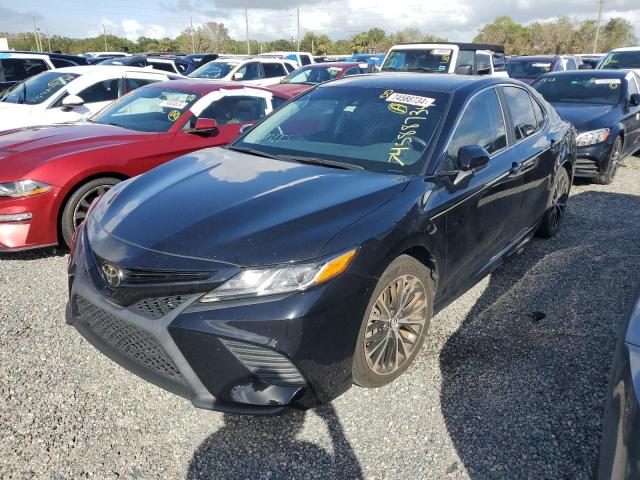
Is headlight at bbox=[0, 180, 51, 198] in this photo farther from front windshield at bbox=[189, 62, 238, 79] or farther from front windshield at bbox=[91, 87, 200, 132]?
front windshield at bbox=[189, 62, 238, 79]

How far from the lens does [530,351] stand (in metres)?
3.25

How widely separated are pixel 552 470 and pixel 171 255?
6.33ft

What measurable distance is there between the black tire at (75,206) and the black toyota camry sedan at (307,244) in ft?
4.68

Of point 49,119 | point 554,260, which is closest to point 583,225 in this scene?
point 554,260

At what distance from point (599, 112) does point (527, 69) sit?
8.64m

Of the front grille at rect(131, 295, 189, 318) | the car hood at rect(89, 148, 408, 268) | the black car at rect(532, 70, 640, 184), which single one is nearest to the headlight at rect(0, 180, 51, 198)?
the car hood at rect(89, 148, 408, 268)

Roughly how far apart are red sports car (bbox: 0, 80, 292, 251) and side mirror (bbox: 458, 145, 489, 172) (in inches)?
110

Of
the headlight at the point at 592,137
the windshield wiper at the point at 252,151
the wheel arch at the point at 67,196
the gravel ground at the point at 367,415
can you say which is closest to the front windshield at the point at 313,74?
the headlight at the point at 592,137

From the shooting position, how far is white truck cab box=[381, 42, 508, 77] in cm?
1146

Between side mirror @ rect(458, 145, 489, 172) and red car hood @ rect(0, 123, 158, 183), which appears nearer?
side mirror @ rect(458, 145, 489, 172)

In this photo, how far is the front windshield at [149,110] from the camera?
540 centimetres

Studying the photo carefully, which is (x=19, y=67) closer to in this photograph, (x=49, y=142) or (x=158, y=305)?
(x=49, y=142)

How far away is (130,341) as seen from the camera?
2436 millimetres

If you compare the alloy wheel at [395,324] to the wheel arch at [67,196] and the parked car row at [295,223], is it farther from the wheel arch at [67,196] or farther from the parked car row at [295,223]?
the wheel arch at [67,196]
